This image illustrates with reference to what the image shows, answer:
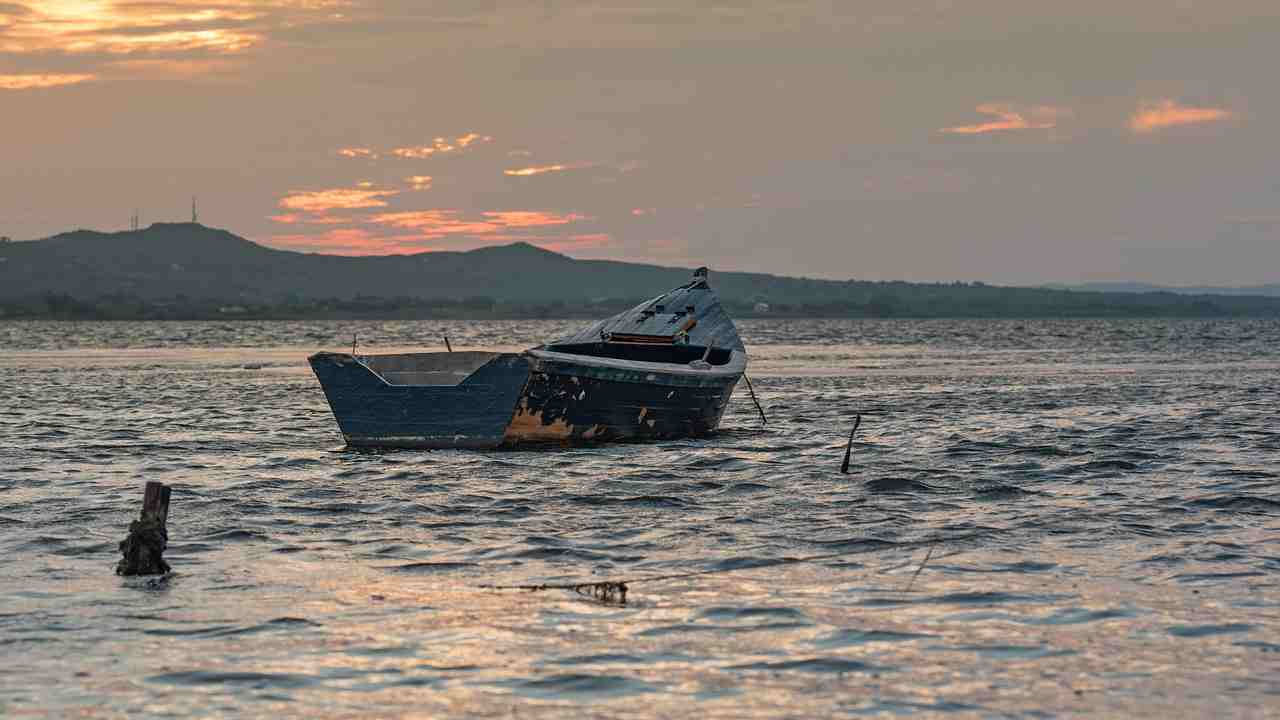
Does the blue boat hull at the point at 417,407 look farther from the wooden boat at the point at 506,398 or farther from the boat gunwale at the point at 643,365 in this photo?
the boat gunwale at the point at 643,365

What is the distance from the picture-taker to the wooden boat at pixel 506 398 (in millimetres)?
26266

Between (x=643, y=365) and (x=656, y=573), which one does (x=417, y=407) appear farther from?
(x=656, y=573)

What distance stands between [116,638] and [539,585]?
3.91 metres

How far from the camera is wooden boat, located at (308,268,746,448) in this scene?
2627cm

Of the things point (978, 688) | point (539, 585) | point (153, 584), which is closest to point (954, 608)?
point (978, 688)

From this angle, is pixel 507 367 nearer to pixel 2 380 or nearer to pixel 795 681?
pixel 795 681

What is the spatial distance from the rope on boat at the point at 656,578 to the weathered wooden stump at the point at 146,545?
330 centimetres

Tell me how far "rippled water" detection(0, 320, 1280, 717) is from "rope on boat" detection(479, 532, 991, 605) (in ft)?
0.49

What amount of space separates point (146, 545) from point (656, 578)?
5.01 m

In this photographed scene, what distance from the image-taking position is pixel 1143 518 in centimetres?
1848

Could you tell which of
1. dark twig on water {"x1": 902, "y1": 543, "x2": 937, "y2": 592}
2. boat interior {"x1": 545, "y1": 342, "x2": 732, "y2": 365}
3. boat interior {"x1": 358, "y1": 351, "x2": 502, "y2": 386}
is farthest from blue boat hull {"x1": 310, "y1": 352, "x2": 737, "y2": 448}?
dark twig on water {"x1": 902, "y1": 543, "x2": 937, "y2": 592}

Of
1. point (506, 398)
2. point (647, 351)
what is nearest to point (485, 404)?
point (506, 398)

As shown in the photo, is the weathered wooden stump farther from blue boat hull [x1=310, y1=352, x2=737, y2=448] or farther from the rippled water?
blue boat hull [x1=310, y1=352, x2=737, y2=448]

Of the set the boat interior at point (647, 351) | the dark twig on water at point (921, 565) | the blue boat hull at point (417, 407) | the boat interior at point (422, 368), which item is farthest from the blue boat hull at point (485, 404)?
the dark twig on water at point (921, 565)
